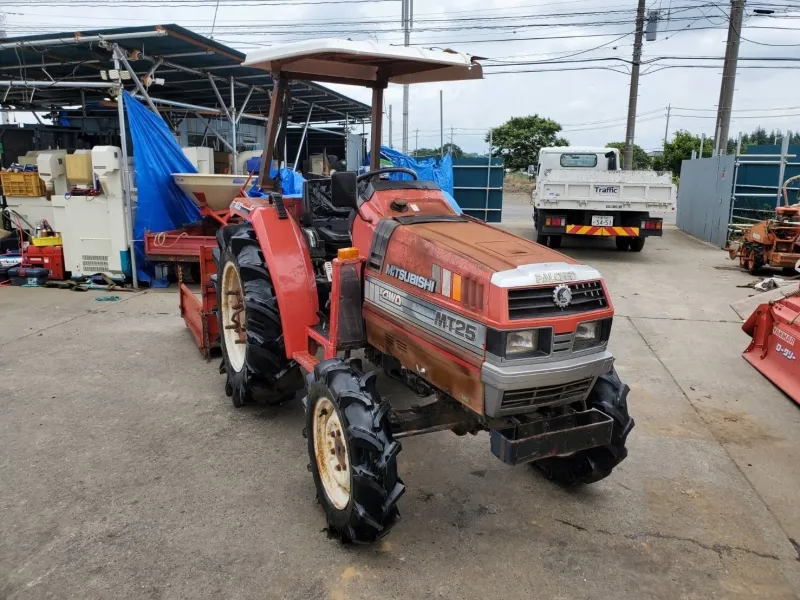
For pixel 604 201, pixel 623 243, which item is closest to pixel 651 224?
pixel 604 201

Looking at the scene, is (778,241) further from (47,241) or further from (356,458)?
(47,241)

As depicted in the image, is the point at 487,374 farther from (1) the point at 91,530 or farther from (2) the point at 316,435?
(1) the point at 91,530

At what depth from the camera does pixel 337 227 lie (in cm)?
416

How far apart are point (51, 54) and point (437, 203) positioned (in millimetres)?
8670

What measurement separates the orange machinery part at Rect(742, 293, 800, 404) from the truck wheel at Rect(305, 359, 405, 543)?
11.7 ft

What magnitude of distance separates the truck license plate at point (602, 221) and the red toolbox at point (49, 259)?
8.48m

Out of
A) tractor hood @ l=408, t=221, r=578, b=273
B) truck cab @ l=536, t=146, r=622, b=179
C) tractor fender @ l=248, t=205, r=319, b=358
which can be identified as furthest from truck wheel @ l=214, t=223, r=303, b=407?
truck cab @ l=536, t=146, r=622, b=179

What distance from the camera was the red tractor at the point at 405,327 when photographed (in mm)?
2582

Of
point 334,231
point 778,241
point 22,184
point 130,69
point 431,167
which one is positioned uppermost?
point 130,69

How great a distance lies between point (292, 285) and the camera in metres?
3.74

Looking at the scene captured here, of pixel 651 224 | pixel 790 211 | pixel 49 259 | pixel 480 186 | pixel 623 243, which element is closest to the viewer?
pixel 49 259

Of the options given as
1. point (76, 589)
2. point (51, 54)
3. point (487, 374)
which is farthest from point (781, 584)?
point (51, 54)

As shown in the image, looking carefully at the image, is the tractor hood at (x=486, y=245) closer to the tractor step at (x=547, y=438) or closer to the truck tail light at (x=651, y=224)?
the tractor step at (x=547, y=438)

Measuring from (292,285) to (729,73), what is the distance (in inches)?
569
